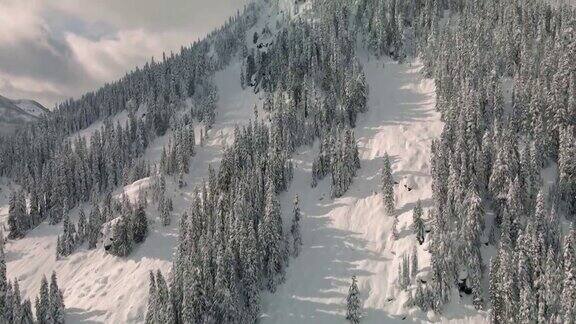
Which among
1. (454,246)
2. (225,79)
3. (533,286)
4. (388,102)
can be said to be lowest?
(533,286)

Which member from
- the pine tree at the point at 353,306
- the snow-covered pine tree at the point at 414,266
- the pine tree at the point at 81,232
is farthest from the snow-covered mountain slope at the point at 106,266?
the snow-covered pine tree at the point at 414,266

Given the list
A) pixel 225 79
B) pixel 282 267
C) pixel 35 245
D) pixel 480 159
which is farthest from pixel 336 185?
pixel 225 79

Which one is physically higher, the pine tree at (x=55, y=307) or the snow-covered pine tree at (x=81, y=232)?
the snow-covered pine tree at (x=81, y=232)

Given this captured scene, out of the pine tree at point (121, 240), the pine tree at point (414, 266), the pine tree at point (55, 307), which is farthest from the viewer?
the pine tree at point (121, 240)

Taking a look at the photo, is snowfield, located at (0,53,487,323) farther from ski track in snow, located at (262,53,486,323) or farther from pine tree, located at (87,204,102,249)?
pine tree, located at (87,204,102,249)

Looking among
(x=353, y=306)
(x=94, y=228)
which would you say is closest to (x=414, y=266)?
(x=353, y=306)

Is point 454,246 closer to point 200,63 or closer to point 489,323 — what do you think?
point 489,323

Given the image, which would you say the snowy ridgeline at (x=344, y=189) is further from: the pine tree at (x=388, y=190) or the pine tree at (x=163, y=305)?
the pine tree at (x=388, y=190)
